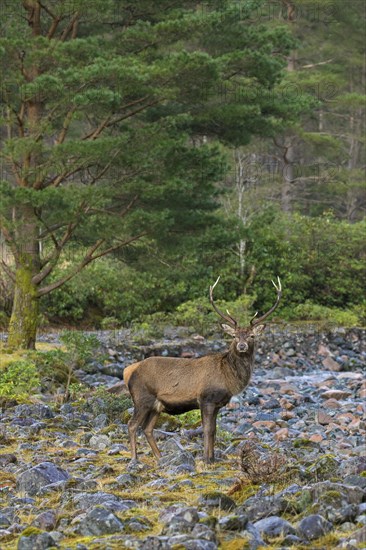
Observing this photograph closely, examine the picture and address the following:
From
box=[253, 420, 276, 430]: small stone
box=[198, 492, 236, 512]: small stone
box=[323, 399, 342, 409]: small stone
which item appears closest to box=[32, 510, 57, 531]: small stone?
box=[198, 492, 236, 512]: small stone

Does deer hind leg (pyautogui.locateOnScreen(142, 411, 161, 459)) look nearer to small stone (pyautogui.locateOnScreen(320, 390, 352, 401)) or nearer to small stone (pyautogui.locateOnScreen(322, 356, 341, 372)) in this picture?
small stone (pyautogui.locateOnScreen(320, 390, 352, 401))

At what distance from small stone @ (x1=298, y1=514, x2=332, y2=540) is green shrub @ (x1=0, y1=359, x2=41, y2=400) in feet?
25.7

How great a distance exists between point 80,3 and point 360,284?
15.2 m

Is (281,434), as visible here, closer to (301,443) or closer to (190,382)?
(301,443)

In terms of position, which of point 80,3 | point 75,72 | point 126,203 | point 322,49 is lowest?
point 126,203

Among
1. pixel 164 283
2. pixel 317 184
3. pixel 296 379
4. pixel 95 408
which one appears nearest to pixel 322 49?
pixel 317 184

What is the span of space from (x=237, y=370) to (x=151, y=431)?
1.14m

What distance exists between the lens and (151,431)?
9.85 meters

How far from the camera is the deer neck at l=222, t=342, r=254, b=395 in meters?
9.69

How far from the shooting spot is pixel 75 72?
49.3 feet

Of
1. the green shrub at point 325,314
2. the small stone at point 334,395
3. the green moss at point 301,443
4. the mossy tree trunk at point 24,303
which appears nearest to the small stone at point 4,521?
the green moss at point 301,443

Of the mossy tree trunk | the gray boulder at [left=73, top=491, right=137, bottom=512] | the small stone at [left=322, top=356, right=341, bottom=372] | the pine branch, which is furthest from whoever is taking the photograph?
the small stone at [left=322, top=356, right=341, bottom=372]

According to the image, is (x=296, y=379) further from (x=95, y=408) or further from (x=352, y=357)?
(x=95, y=408)

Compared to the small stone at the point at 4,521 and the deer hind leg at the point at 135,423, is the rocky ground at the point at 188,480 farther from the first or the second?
the deer hind leg at the point at 135,423
